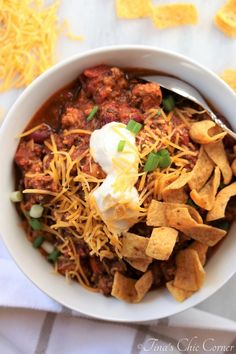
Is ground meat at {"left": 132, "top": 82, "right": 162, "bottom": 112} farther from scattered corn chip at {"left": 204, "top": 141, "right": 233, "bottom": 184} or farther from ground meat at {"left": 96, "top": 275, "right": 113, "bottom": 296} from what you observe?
ground meat at {"left": 96, "top": 275, "right": 113, "bottom": 296}

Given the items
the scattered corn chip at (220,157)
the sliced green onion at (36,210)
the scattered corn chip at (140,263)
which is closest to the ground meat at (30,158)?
the sliced green onion at (36,210)

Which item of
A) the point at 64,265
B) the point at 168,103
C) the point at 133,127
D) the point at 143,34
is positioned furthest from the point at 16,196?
the point at 143,34

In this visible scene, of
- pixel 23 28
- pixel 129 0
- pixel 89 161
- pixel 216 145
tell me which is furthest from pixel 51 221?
pixel 129 0

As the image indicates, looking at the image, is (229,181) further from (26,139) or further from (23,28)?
(23,28)

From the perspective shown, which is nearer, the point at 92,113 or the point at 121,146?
the point at 121,146

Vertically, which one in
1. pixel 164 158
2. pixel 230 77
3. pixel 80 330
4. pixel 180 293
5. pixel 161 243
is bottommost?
pixel 80 330

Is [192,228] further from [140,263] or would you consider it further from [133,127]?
[133,127]
